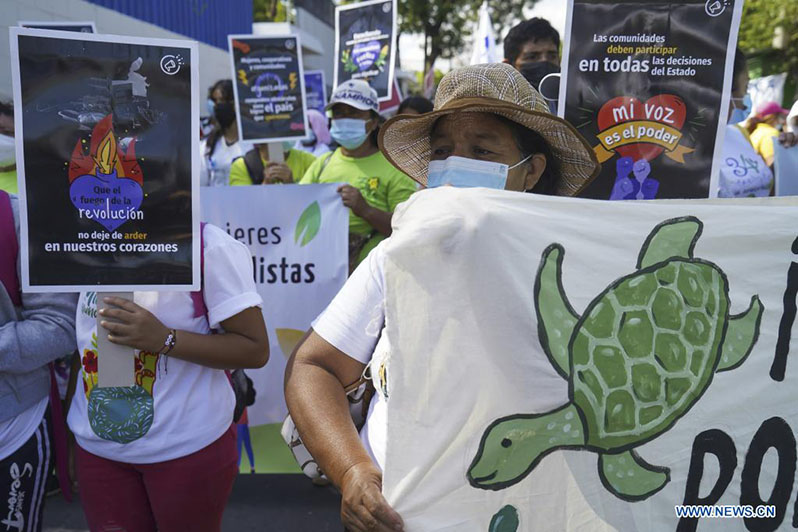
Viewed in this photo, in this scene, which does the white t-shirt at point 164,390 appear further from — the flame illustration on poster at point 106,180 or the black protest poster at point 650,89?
the black protest poster at point 650,89

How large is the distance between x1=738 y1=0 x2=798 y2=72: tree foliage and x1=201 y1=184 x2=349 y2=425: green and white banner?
1646 centimetres

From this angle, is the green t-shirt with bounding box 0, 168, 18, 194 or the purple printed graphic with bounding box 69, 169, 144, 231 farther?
the green t-shirt with bounding box 0, 168, 18, 194

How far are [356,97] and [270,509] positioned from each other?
2527 millimetres

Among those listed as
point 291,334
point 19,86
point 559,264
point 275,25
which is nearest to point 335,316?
point 559,264

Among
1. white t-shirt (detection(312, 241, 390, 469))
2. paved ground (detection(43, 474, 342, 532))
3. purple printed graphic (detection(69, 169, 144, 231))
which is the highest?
purple printed graphic (detection(69, 169, 144, 231))

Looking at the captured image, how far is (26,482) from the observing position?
2.13 metres

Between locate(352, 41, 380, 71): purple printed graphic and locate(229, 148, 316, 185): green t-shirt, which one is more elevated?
locate(352, 41, 380, 71): purple printed graphic

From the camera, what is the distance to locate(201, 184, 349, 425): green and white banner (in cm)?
401

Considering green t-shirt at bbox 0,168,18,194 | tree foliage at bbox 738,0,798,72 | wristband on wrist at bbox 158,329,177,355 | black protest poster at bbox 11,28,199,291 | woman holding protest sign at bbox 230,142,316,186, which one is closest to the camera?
black protest poster at bbox 11,28,199,291

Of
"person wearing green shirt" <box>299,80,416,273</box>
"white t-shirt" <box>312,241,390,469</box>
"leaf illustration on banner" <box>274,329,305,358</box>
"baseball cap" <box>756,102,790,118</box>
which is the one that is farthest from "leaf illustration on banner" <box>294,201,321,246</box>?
"baseball cap" <box>756,102,790,118</box>

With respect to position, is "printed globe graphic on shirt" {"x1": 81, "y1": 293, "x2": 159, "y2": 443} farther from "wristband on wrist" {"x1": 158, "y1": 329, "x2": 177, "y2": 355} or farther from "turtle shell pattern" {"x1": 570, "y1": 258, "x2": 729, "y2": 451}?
"turtle shell pattern" {"x1": 570, "y1": 258, "x2": 729, "y2": 451}

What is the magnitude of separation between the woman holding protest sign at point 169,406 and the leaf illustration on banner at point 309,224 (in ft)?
5.89

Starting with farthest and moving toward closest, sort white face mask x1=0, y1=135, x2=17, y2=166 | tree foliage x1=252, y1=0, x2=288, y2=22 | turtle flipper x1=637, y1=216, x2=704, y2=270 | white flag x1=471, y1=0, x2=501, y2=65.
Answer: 1. tree foliage x1=252, y1=0, x2=288, y2=22
2. white flag x1=471, y1=0, x2=501, y2=65
3. white face mask x1=0, y1=135, x2=17, y2=166
4. turtle flipper x1=637, y1=216, x2=704, y2=270

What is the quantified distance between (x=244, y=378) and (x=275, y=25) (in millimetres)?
17415
